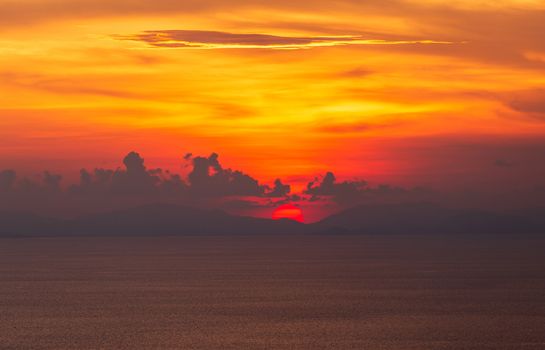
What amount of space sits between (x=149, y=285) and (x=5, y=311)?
150 ft

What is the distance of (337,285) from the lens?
149750 millimetres

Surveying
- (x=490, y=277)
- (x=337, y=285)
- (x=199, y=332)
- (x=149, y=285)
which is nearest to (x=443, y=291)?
(x=337, y=285)

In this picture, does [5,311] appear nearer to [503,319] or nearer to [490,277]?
[503,319]

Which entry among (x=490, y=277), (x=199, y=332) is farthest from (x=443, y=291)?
(x=199, y=332)

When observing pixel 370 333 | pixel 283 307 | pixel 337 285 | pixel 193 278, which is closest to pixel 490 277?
pixel 337 285

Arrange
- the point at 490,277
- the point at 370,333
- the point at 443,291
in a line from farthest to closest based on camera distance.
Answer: the point at 490,277 < the point at 443,291 < the point at 370,333

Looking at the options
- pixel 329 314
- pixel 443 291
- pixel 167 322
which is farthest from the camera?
pixel 443 291

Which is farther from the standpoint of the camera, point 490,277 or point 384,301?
point 490,277

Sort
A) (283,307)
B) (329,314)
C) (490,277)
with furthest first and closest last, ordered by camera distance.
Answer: (490,277), (283,307), (329,314)

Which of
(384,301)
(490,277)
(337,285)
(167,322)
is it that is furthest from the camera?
(490,277)

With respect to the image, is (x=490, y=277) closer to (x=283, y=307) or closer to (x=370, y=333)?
(x=283, y=307)

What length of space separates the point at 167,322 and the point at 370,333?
71.5 feet

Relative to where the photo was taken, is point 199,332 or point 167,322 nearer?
point 199,332

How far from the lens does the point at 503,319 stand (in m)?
98.2
